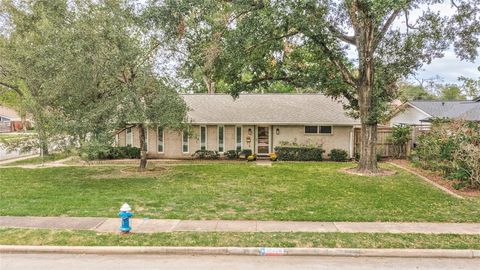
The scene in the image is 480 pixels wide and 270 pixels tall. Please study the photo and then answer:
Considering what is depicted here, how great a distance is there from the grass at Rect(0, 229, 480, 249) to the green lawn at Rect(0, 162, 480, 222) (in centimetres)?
136

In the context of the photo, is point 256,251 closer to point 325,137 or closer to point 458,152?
point 458,152

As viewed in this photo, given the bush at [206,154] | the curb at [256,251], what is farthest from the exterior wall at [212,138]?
the curb at [256,251]

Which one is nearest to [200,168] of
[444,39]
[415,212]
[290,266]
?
[415,212]

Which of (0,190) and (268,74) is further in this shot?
(268,74)

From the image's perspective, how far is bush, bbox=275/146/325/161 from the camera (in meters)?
21.1

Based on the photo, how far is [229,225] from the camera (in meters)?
8.22

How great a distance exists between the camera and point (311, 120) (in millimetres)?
21703

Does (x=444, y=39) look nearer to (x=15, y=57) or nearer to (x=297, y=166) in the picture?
(x=297, y=166)

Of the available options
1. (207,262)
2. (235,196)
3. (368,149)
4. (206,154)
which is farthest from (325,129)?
(207,262)

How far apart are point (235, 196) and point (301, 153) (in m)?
10.6

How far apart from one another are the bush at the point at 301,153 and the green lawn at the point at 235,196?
4.21 meters

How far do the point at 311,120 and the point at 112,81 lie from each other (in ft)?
41.0

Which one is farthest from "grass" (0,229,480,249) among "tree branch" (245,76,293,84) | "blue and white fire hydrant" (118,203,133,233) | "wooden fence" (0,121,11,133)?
"wooden fence" (0,121,11,133)

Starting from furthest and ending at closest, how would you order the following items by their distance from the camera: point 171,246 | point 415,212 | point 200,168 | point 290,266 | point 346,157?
1. point 346,157
2. point 200,168
3. point 415,212
4. point 171,246
5. point 290,266
